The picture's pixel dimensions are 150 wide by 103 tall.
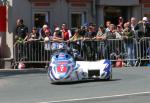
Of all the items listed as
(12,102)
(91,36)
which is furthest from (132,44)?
(12,102)

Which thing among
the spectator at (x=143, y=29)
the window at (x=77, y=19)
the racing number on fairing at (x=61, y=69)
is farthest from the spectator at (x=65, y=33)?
the racing number on fairing at (x=61, y=69)

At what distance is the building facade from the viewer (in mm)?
26188

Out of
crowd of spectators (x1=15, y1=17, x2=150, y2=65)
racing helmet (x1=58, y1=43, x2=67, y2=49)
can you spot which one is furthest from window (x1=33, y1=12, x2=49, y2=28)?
racing helmet (x1=58, y1=43, x2=67, y2=49)

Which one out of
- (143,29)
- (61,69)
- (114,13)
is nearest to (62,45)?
(143,29)

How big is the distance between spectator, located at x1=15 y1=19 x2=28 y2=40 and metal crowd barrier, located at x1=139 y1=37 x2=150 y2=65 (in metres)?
5.18

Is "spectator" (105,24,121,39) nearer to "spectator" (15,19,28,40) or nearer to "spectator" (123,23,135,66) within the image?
"spectator" (123,23,135,66)

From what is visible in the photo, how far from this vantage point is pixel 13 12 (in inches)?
1034

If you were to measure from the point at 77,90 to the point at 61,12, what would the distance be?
11980 millimetres

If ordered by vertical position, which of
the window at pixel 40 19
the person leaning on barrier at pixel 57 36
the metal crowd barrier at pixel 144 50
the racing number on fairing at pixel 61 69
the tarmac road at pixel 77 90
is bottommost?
the tarmac road at pixel 77 90

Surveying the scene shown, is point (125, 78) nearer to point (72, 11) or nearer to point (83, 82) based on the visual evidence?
point (83, 82)

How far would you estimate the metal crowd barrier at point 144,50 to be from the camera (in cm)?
2439

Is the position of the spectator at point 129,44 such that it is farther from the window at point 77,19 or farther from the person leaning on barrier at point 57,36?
the window at point 77,19

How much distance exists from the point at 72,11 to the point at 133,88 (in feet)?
41.6

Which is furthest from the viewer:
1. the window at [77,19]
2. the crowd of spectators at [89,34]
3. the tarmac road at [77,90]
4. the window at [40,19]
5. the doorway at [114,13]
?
the doorway at [114,13]
